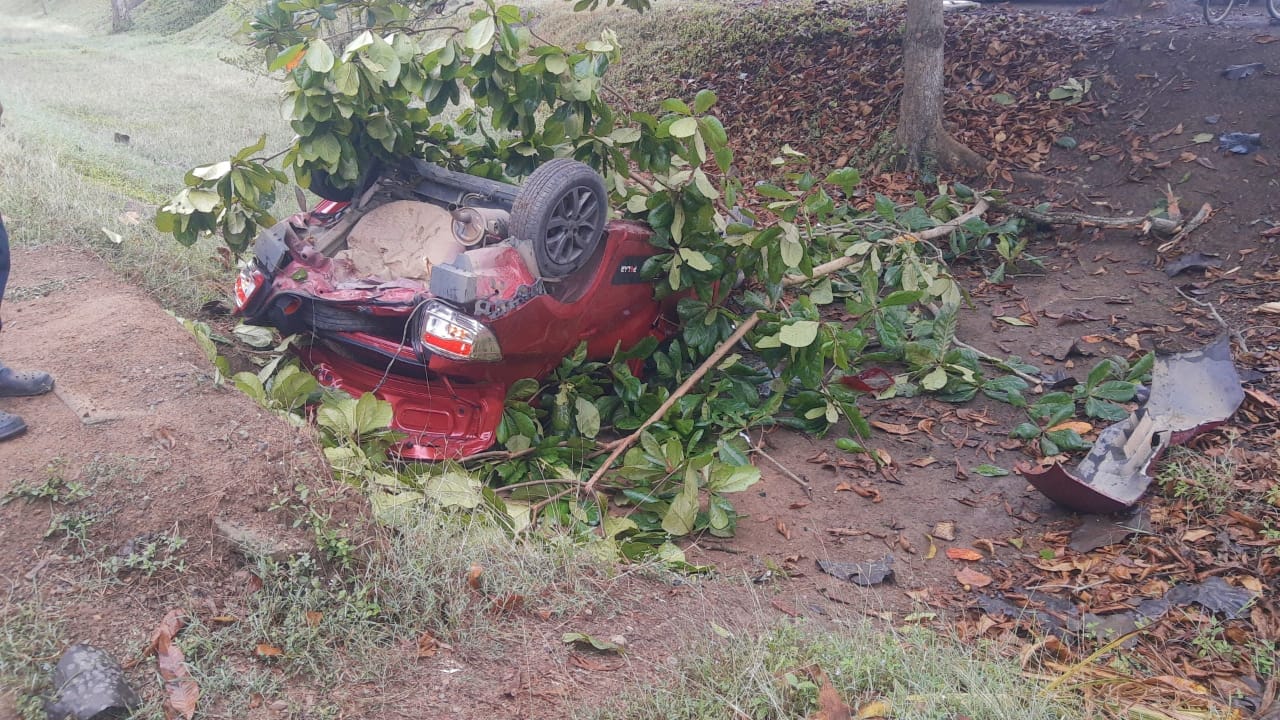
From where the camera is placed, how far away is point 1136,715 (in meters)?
2.47

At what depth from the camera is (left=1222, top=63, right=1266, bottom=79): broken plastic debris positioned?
24.3 ft

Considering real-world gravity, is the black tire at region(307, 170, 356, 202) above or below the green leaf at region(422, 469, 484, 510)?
above

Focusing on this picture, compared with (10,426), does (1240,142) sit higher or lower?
lower

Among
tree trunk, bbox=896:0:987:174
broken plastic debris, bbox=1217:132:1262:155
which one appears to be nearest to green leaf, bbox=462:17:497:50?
tree trunk, bbox=896:0:987:174

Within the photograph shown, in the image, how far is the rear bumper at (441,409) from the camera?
4.29 m

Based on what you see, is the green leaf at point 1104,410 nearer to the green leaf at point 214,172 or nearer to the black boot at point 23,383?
the green leaf at point 214,172

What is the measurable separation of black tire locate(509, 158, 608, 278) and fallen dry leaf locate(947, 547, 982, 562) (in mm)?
2185

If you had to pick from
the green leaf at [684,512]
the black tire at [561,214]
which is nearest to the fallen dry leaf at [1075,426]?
the green leaf at [684,512]

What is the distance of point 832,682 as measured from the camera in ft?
8.20

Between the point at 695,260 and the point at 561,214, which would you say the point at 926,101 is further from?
the point at 561,214

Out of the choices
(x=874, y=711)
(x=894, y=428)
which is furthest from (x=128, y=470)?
(x=894, y=428)

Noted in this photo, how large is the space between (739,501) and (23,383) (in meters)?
3.04

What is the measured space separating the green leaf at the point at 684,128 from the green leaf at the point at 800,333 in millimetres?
1115

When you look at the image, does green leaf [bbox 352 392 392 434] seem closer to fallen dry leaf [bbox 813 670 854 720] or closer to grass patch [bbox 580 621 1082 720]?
grass patch [bbox 580 621 1082 720]
